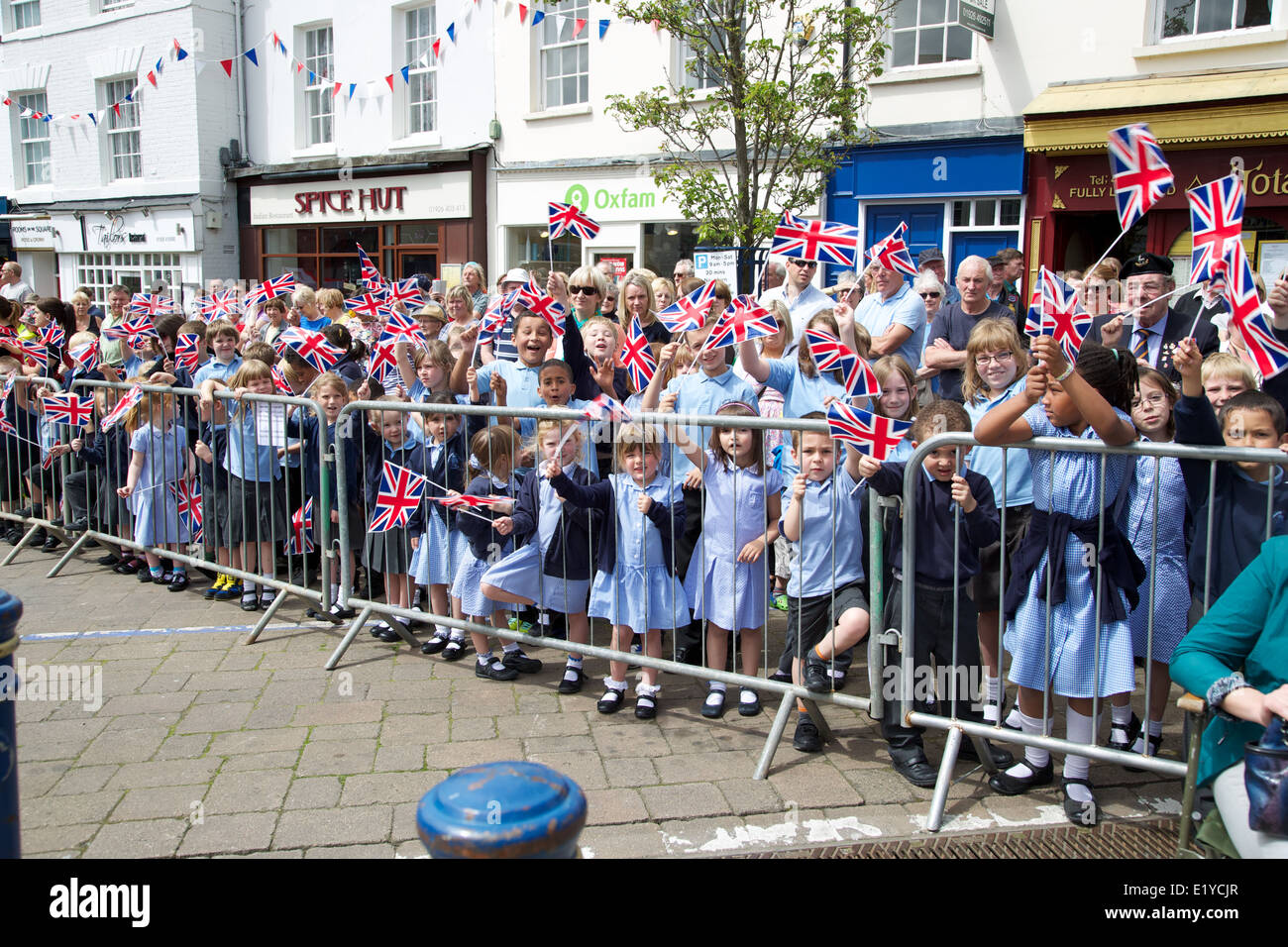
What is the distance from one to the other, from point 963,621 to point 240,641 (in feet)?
13.6

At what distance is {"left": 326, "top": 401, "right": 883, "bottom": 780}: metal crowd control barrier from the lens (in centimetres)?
426

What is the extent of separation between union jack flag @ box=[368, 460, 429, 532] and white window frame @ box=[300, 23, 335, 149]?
1680 centimetres

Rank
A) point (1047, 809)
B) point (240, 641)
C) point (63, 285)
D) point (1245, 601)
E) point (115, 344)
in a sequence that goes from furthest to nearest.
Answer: point (63, 285) → point (115, 344) → point (240, 641) → point (1047, 809) → point (1245, 601)

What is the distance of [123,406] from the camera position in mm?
7238

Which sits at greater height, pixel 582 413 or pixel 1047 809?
pixel 582 413

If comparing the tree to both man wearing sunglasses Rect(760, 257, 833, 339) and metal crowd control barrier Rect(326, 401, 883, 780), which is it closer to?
man wearing sunglasses Rect(760, 257, 833, 339)

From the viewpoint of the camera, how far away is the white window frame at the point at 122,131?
22922 millimetres

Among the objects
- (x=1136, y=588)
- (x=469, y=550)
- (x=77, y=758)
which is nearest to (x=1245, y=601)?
(x=1136, y=588)

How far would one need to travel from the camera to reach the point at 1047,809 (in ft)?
13.0

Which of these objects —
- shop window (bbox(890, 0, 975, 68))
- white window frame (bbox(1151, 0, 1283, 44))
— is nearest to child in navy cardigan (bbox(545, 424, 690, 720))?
white window frame (bbox(1151, 0, 1283, 44))

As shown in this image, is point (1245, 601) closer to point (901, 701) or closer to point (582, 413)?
point (901, 701)

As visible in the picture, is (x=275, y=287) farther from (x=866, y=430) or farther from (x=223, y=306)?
(x=866, y=430)

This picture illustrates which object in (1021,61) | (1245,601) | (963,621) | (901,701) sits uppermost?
(1021,61)

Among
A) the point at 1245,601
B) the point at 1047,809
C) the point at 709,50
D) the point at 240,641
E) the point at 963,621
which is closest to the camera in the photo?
the point at 1245,601
